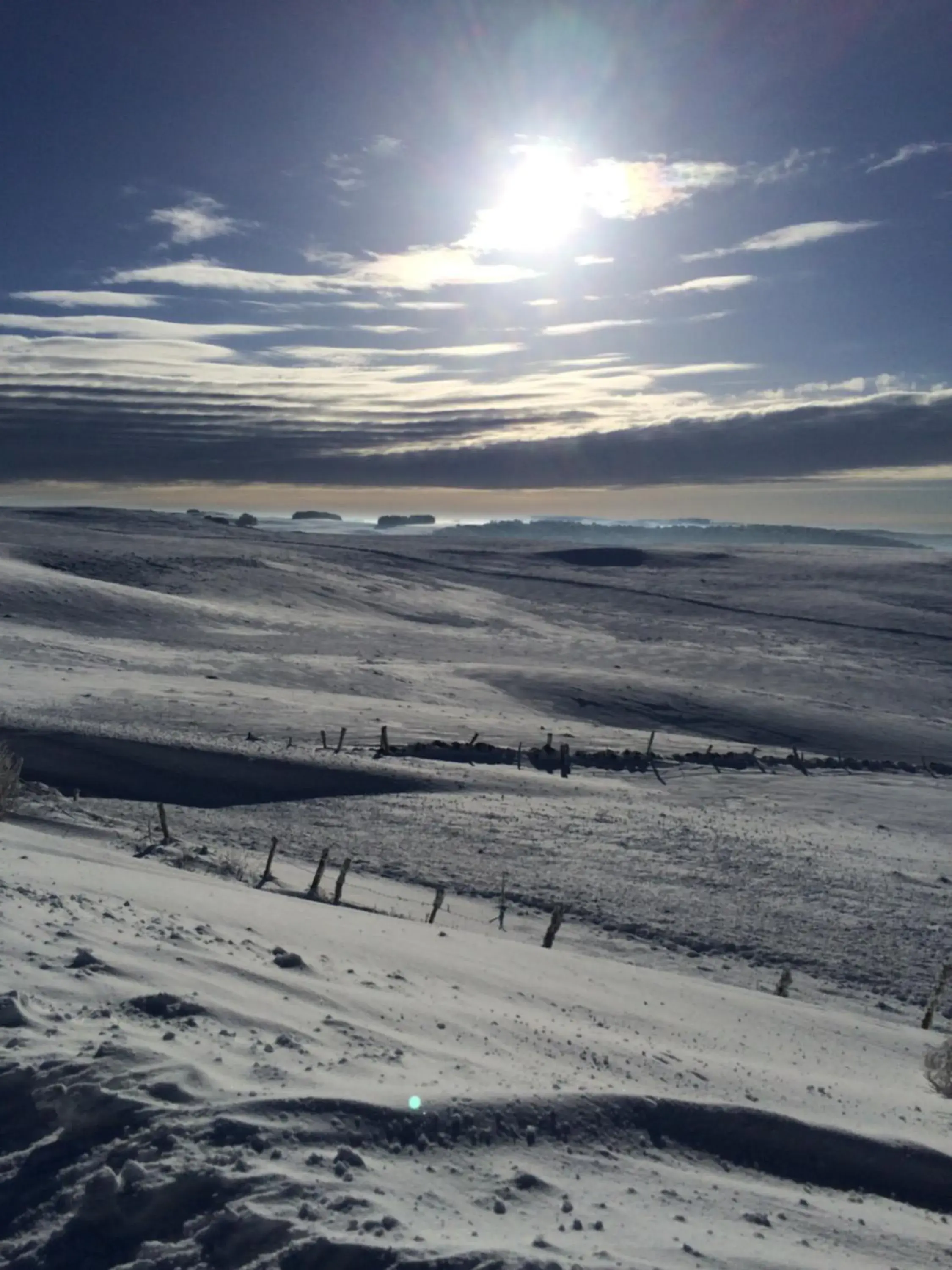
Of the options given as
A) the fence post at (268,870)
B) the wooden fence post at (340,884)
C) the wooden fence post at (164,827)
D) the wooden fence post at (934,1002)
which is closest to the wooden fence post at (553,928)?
the wooden fence post at (340,884)

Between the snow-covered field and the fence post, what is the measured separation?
0.57ft

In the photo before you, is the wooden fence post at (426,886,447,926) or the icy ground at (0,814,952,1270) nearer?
the icy ground at (0,814,952,1270)

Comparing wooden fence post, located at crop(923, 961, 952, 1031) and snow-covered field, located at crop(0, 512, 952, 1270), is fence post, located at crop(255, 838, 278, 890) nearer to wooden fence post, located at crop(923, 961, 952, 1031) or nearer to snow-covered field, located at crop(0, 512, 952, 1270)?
snow-covered field, located at crop(0, 512, 952, 1270)

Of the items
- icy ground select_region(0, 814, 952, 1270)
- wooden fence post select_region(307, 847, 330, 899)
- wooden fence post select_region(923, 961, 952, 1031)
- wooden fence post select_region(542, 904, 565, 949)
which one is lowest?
wooden fence post select_region(307, 847, 330, 899)

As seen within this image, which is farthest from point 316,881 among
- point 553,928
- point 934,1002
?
point 934,1002

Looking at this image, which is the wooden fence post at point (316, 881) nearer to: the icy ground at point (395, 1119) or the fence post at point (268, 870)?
the fence post at point (268, 870)

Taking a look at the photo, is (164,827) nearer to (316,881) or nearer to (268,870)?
(268,870)

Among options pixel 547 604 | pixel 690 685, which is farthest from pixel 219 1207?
pixel 547 604

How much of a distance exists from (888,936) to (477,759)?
12165mm

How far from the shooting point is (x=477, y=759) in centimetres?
2516

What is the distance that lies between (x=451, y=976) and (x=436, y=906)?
435 centimetres

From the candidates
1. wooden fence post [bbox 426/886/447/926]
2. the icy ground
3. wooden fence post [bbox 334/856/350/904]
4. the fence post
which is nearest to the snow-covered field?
the icy ground

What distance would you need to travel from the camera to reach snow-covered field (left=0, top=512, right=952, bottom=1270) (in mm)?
4488

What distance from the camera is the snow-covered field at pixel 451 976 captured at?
449cm
